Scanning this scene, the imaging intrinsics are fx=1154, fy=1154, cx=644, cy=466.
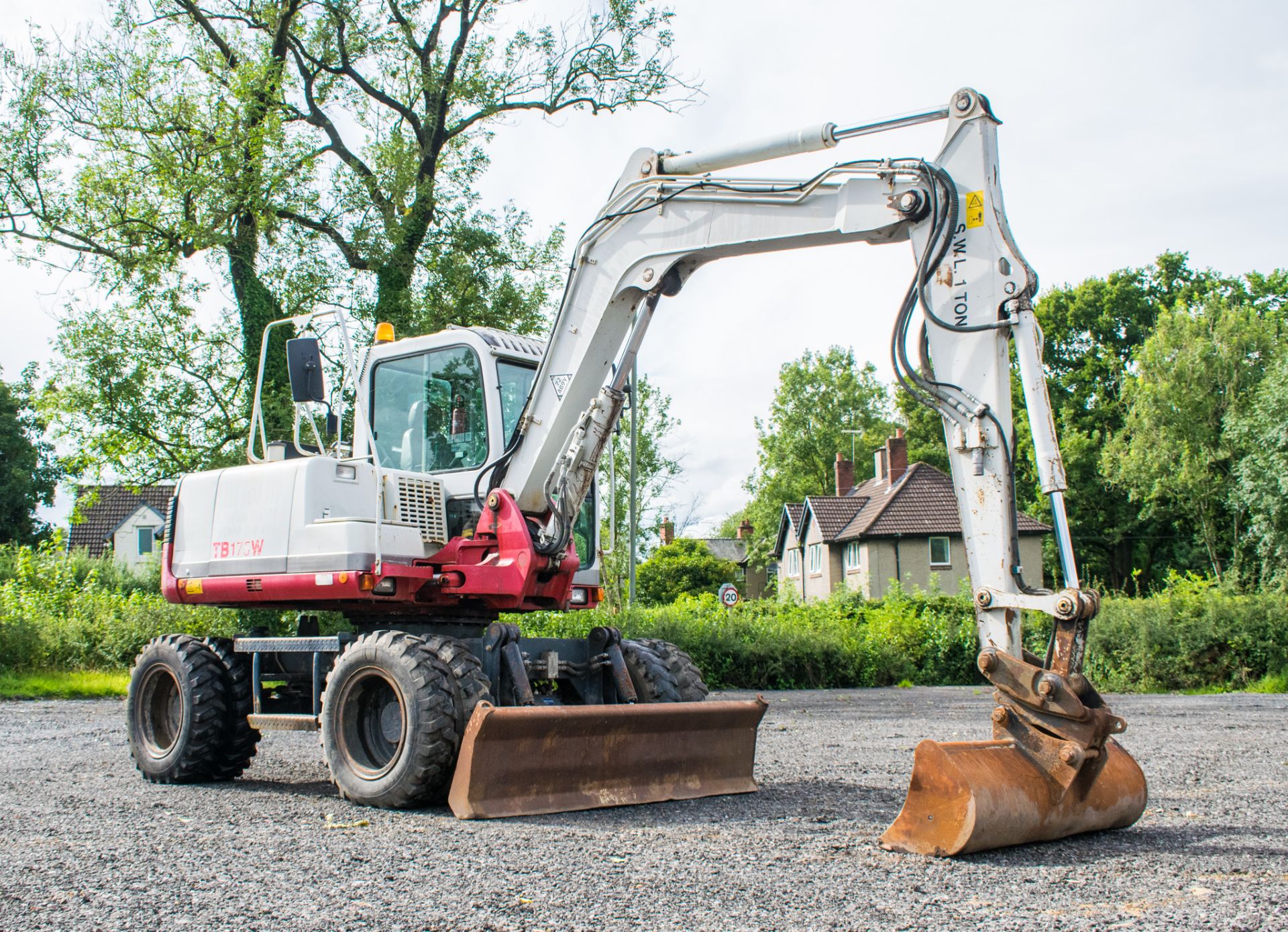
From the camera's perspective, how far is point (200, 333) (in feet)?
75.7

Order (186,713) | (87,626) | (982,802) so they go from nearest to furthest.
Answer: (982,802)
(186,713)
(87,626)

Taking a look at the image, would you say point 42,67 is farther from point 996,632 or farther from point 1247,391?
point 1247,391

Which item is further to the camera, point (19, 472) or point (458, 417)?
point (19, 472)

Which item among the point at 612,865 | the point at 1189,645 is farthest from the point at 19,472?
the point at 612,865

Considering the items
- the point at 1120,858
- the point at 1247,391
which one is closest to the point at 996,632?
the point at 1120,858

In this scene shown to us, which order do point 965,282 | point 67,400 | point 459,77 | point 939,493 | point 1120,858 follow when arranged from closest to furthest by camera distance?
point 1120,858 → point 965,282 → point 67,400 → point 459,77 → point 939,493

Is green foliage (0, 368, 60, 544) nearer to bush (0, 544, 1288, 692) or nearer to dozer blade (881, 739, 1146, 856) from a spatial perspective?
bush (0, 544, 1288, 692)

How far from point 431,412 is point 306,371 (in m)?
0.99

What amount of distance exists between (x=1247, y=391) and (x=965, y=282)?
136 ft

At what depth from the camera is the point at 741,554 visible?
8988 centimetres

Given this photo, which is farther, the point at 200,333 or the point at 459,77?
the point at 459,77

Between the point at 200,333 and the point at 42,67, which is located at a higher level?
the point at 42,67

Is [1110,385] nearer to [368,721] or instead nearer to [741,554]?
[741,554]

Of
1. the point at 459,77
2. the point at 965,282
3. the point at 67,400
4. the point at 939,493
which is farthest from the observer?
the point at 939,493
